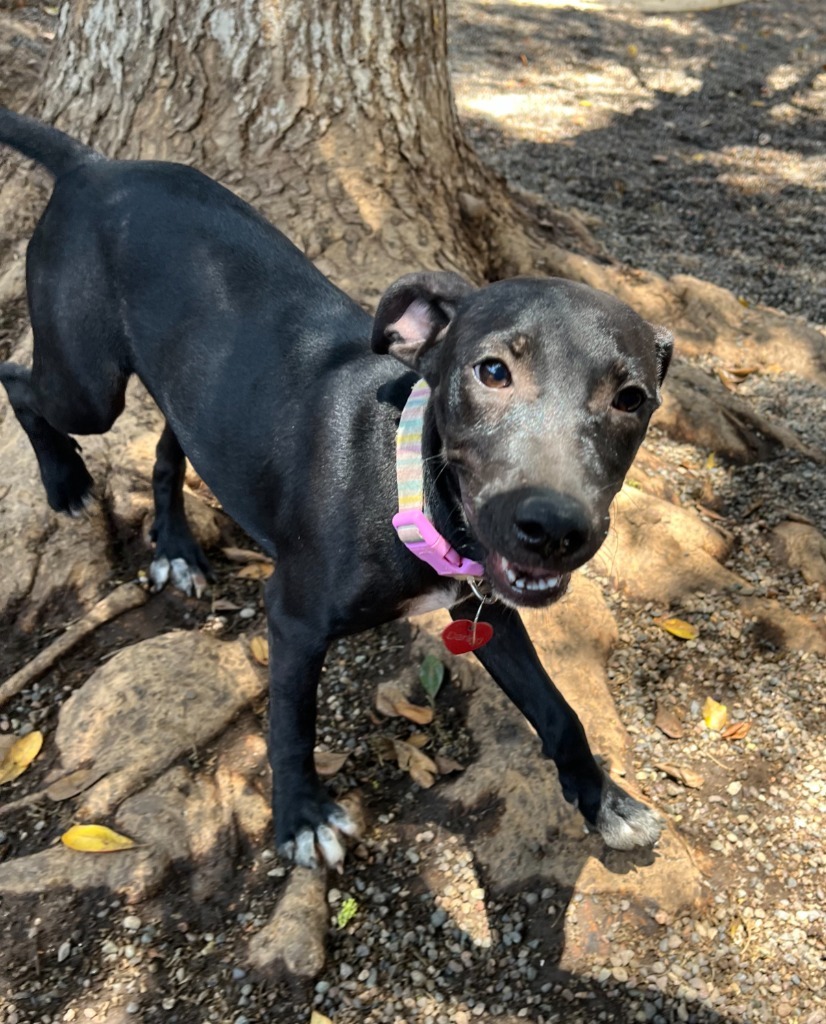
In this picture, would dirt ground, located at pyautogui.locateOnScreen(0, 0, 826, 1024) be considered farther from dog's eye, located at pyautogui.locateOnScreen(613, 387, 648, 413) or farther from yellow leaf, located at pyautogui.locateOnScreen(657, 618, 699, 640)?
dog's eye, located at pyautogui.locateOnScreen(613, 387, 648, 413)

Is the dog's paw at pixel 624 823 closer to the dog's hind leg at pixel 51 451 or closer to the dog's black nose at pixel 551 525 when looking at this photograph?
the dog's black nose at pixel 551 525

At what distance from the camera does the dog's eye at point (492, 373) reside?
8.43 ft

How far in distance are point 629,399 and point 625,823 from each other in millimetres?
1376

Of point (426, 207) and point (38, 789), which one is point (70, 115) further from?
point (38, 789)

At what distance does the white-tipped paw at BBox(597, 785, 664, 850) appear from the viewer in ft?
10.3

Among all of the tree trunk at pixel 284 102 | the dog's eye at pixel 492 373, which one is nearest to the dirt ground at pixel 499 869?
the tree trunk at pixel 284 102

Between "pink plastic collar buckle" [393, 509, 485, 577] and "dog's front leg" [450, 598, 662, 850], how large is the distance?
46cm

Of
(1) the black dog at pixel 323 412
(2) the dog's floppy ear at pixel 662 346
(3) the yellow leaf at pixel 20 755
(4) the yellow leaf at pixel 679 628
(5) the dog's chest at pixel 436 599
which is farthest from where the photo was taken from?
(4) the yellow leaf at pixel 679 628

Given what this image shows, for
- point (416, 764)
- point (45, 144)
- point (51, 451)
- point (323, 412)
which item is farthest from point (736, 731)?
point (45, 144)

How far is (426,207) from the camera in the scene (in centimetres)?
513

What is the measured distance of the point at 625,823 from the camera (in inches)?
124

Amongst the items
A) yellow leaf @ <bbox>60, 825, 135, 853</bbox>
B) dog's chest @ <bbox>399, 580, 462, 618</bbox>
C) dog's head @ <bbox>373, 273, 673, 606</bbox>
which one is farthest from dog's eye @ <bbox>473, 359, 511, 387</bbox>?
yellow leaf @ <bbox>60, 825, 135, 853</bbox>

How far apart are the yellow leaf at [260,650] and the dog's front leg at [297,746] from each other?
54 cm

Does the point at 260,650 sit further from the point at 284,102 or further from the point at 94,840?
the point at 284,102
